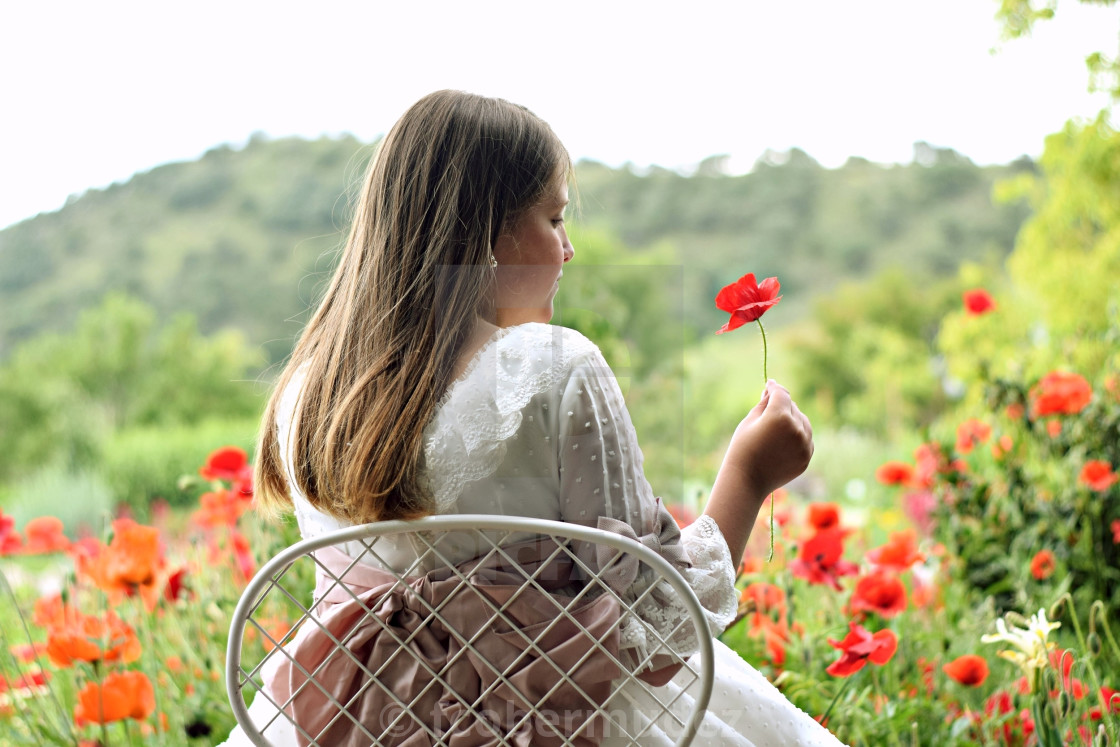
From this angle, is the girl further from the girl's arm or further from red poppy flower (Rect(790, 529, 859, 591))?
red poppy flower (Rect(790, 529, 859, 591))

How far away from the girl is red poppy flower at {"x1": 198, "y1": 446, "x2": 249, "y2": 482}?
2.51 feet

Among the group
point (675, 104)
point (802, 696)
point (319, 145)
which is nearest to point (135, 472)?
point (802, 696)

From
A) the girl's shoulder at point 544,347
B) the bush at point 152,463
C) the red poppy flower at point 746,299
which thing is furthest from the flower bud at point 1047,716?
the bush at point 152,463

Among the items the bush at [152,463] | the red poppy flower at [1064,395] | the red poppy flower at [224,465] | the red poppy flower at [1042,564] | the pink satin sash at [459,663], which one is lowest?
the bush at [152,463]

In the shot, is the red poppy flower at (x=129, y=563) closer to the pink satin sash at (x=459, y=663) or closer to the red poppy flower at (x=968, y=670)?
the pink satin sash at (x=459, y=663)

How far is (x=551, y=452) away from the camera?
0.76 metres

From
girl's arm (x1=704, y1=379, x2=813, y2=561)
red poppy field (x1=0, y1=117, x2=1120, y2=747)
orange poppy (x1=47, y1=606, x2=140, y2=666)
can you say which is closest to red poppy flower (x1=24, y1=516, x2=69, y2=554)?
red poppy field (x1=0, y1=117, x2=1120, y2=747)

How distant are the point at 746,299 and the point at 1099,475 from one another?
143cm

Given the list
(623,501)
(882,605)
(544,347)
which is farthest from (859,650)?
(544,347)

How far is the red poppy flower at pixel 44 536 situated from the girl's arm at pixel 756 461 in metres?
1.50

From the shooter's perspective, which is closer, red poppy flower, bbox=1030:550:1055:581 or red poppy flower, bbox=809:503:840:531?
red poppy flower, bbox=809:503:840:531

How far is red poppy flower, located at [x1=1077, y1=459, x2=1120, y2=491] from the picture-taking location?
177 cm

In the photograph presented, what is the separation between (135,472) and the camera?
8062 mm

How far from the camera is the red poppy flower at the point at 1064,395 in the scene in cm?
178
